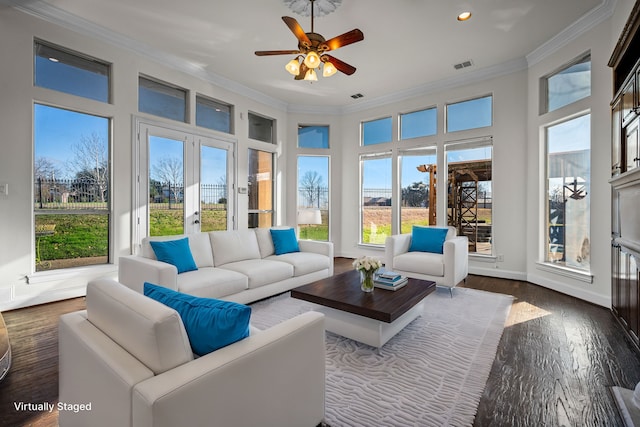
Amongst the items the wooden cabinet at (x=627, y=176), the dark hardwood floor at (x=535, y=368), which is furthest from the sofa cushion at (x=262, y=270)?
the wooden cabinet at (x=627, y=176)

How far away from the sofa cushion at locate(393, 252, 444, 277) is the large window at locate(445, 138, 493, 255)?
5.05 feet

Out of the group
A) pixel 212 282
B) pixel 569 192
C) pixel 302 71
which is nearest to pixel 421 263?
pixel 569 192

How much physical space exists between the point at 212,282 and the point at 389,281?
174 centimetres

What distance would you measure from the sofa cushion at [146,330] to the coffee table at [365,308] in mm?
1502

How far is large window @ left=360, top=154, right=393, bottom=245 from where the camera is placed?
6.36 metres

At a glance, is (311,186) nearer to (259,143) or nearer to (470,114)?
(259,143)

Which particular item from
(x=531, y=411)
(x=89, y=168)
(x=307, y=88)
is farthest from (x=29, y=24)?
(x=531, y=411)

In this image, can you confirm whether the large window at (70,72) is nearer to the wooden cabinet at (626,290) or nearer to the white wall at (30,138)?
the white wall at (30,138)

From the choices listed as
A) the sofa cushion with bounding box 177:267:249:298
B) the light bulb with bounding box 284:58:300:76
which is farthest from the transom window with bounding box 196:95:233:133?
the sofa cushion with bounding box 177:267:249:298

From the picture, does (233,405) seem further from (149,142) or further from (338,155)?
(338,155)

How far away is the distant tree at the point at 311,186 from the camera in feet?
22.2

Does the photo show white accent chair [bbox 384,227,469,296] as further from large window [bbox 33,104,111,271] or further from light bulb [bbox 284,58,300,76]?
large window [bbox 33,104,111,271]

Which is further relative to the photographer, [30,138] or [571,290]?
[571,290]

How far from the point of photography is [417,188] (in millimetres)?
5938
